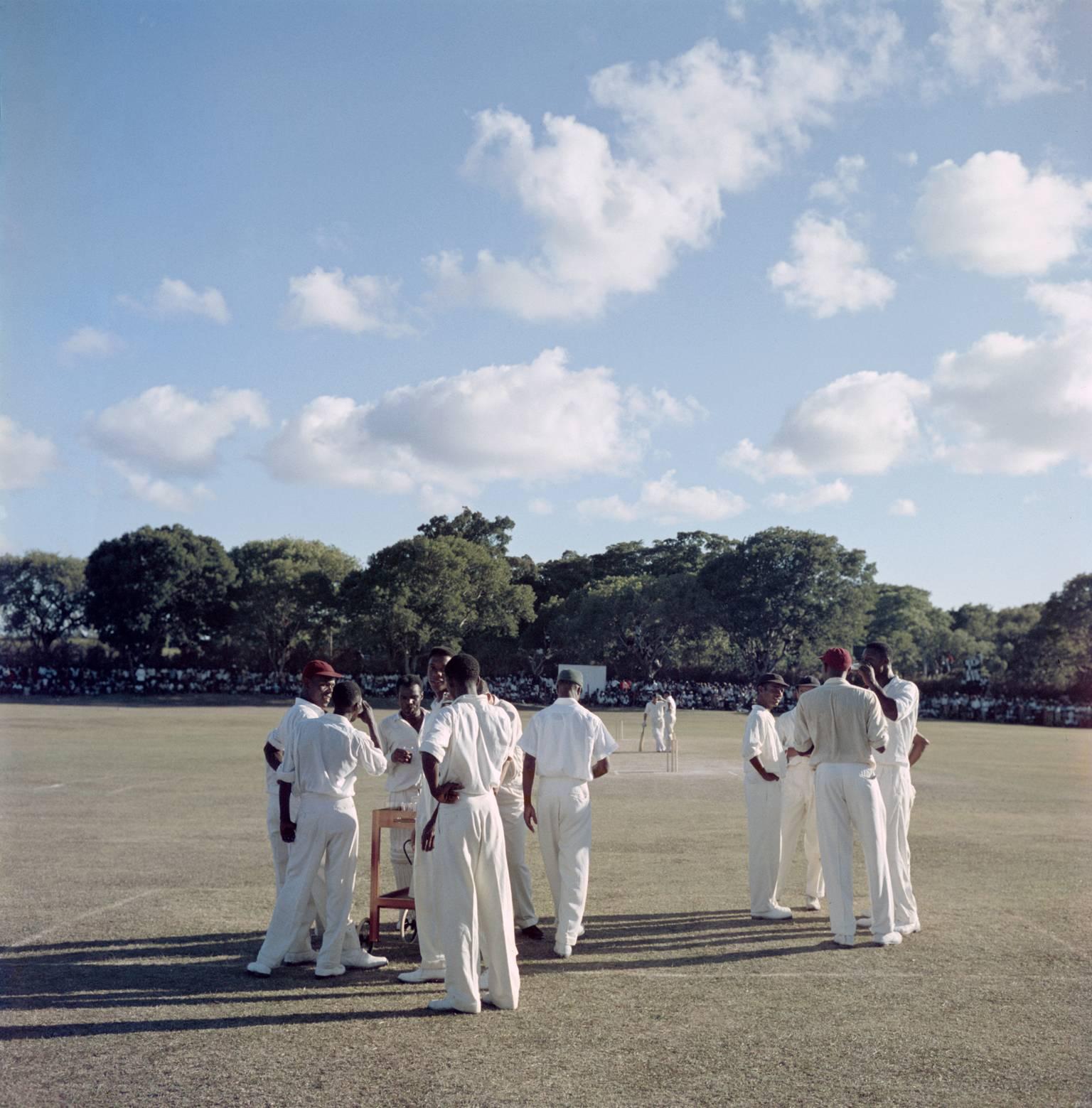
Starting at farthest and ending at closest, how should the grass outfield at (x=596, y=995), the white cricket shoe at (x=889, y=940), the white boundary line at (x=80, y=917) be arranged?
the white cricket shoe at (x=889, y=940), the white boundary line at (x=80, y=917), the grass outfield at (x=596, y=995)

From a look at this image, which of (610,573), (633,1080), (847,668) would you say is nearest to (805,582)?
(610,573)

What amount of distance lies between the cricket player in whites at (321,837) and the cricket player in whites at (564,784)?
1.48m

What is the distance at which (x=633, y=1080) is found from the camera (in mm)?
4996

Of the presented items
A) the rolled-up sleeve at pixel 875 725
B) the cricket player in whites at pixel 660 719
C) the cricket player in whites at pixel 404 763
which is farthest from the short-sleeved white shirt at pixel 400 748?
the cricket player in whites at pixel 660 719

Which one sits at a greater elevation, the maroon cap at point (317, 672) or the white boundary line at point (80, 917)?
the maroon cap at point (317, 672)

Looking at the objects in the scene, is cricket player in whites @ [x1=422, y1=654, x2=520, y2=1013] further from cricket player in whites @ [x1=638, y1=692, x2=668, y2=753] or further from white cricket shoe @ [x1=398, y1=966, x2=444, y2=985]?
cricket player in whites @ [x1=638, y1=692, x2=668, y2=753]

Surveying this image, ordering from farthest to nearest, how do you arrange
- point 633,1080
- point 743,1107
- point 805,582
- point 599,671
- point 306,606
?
point 306,606, point 805,582, point 599,671, point 633,1080, point 743,1107

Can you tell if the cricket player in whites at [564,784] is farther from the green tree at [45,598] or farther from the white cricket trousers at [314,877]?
the green tree at [45,598]

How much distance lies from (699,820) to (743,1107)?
987 centimetres

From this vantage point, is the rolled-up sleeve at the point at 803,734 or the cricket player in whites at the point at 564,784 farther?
the rolled-up sleeve at the point at 803,734

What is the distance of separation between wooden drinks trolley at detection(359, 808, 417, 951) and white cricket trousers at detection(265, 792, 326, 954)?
1.19 feet

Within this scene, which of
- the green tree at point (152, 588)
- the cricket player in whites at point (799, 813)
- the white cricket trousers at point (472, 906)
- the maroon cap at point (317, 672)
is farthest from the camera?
the green tree at point (152, 588)

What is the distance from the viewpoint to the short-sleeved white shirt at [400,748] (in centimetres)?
793

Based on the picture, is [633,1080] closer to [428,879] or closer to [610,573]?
[428,879]
